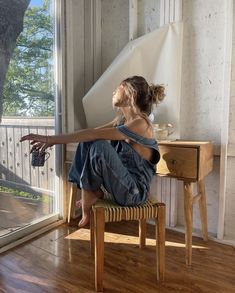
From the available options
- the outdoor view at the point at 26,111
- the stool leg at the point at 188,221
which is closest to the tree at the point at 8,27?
the outdoor view at the point at 26,111

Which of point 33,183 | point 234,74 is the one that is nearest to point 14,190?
point 33,183

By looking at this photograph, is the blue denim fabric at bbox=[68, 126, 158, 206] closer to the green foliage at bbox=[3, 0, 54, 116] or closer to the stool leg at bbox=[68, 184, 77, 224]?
the stool leg at bbox=[68, 184, 77, 224]

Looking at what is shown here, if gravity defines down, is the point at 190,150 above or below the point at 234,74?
below

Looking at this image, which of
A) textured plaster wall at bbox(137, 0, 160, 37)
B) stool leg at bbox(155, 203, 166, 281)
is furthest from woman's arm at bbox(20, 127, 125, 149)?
textured plaster wall at bbox(137, 0, 160, 37)

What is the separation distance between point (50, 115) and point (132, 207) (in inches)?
39.9

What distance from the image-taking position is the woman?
4.19 feet

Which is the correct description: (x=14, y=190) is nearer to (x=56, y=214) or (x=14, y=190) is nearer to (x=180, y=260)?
(x=56, y=214)

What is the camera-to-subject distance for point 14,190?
5.84ft

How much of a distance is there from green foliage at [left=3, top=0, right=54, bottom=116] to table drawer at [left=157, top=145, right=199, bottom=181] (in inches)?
36.2

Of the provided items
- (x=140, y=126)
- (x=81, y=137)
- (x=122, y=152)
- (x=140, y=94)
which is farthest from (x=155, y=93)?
(x=81, y=137)

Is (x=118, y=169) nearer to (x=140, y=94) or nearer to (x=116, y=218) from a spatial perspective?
(x=116, y=218)

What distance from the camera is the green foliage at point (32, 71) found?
1.70m

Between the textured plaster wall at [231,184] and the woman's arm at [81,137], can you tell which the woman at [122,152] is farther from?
the textured plaster wall at [231,184]

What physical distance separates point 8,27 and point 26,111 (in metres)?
0.52
